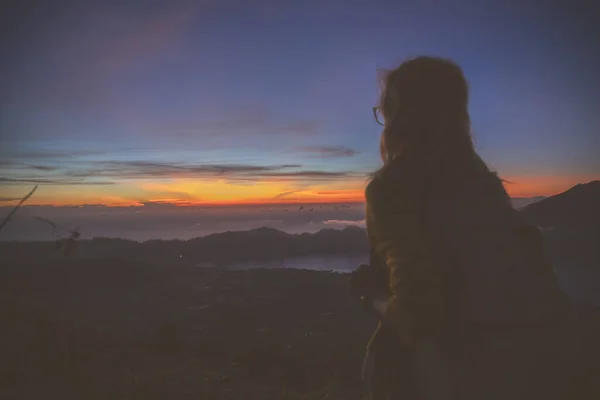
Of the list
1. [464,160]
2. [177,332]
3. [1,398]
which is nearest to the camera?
[464,160]

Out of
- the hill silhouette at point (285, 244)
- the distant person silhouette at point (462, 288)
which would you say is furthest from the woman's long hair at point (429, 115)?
the hill silhouette at point (285, 244)

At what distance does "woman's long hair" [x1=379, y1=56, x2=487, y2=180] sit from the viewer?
4.61ft

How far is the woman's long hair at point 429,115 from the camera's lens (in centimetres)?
140

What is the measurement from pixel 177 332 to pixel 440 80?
6.86 meters

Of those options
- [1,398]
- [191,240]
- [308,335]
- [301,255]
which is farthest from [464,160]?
[191,240]

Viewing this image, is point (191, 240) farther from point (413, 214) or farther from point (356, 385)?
point (413, 214)

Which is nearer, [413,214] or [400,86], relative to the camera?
[413,214]

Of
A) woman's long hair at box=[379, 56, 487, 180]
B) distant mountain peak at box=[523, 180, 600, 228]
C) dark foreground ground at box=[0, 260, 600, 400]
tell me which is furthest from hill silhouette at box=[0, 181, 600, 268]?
Answer: woman's long hair at box=[379, 56, 487, 180]

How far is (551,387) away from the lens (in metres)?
1.29

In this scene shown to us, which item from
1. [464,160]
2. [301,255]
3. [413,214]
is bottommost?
[301,255]

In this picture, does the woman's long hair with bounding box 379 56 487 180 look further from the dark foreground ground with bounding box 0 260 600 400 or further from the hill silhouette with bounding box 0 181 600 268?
the hill silhouette with bounding box 0 181 600 268

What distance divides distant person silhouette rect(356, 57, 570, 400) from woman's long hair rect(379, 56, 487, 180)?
48mm

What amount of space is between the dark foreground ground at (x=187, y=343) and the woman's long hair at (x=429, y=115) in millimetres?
700

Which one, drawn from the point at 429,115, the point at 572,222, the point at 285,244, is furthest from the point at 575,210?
the point at 429,115
